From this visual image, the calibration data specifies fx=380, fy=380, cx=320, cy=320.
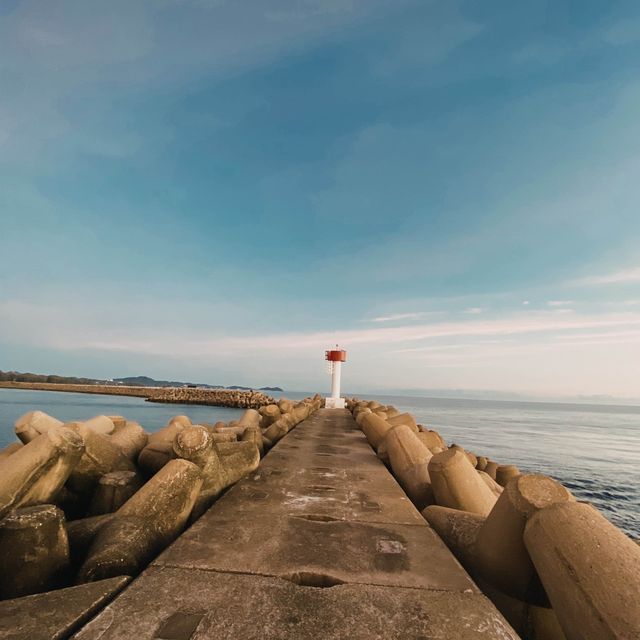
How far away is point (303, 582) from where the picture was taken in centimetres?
203

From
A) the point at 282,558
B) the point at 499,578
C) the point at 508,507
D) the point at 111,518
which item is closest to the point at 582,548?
Result: the point at 508,507

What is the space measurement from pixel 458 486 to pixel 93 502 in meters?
3.11

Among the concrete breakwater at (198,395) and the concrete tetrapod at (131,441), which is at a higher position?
the concrete tetrapod at (131,441)

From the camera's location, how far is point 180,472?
2805 millimetres

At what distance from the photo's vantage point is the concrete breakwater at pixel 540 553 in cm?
150

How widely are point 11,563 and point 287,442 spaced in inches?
200

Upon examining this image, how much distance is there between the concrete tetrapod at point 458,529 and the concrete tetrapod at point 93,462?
2.93 m

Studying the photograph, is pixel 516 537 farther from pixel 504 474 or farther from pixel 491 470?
pixel 491 470

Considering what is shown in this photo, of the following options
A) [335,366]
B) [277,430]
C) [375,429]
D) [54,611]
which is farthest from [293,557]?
[335,366]

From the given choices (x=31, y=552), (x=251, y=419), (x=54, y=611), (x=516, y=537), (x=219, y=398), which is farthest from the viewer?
(x=219, y=398)

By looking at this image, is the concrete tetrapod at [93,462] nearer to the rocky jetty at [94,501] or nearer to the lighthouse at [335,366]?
the rocky jetty at [94,501]

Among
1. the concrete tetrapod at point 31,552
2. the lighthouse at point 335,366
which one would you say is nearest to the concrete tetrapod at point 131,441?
the concrete tetrapod at point 31,552

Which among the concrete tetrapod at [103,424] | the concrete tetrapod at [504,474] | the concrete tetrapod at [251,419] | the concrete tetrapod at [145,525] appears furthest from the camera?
the concrete tetrapod at [251,419]

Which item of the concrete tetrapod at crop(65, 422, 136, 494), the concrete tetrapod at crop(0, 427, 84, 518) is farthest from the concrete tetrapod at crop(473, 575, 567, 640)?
the concrete tetrapod at crop(65, 422, 136, 494)
